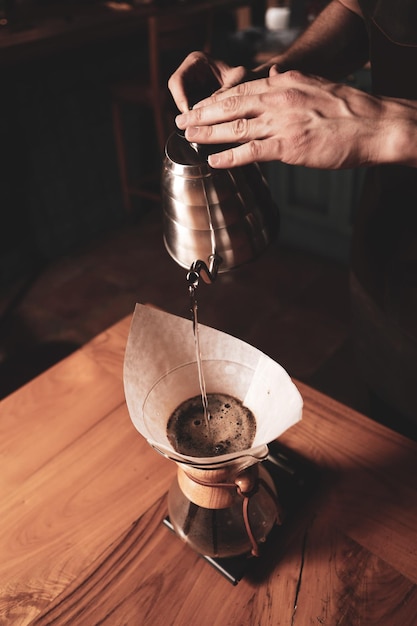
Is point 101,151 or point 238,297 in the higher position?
point 101,151

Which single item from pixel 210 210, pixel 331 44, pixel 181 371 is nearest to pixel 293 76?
pixel 210 210

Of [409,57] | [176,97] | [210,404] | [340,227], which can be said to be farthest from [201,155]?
[340,227]

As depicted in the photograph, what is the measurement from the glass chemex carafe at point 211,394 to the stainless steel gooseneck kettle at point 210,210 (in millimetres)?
156

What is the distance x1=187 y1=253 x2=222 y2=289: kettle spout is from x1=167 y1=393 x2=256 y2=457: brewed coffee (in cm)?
24

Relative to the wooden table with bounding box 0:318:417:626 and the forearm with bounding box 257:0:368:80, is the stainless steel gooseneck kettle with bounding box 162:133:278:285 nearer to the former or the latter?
the wooden table with bounding box 0:318:417:626

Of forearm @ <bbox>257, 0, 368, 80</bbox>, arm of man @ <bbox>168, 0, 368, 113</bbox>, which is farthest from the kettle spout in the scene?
forearm @ <bbox>257, 0, 368, 80</bbox>

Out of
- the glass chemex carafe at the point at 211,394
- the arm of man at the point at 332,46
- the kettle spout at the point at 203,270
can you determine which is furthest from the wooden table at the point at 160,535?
the arm of man at the point at 332,46

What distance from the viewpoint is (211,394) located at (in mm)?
849

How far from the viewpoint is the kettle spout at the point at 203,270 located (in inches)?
25.3

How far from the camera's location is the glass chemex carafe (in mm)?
717

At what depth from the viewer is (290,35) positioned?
9.88 feet

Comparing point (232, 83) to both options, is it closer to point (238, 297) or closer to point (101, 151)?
point (238, 297)

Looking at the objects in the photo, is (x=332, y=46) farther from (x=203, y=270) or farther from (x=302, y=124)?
(x=203, y=270)

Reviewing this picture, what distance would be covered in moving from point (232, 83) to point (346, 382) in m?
1.51
